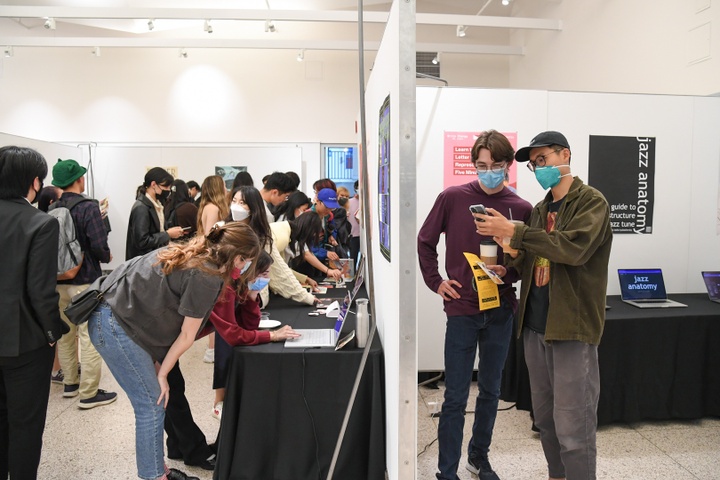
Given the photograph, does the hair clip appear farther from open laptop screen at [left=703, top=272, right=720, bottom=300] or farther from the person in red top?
open laptop screen at [left=703, top=272, right=720, bottom=300]

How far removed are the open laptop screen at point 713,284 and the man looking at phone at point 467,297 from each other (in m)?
1.87

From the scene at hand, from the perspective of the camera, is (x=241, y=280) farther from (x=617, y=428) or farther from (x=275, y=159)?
(x=275, y=159)

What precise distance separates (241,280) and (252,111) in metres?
6.06

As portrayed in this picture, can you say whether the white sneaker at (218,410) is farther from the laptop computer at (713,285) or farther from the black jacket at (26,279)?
the laptop computer at (713,285)

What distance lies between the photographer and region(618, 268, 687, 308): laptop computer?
3.10m

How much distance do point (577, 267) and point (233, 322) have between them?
1.38 metres

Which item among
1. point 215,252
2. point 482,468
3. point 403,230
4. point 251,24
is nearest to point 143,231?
point 215,252

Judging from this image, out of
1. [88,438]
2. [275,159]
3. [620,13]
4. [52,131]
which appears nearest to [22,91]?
[52,131]

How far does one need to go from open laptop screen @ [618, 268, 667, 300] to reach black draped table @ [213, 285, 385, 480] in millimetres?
1988

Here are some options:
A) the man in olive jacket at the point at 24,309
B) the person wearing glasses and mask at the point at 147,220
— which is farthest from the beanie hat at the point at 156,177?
the man in olive jacket at the point at 24,309

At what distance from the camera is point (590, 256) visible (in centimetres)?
168

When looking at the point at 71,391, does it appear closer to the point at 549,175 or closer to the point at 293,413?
the point at 293,413

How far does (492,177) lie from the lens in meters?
2.00

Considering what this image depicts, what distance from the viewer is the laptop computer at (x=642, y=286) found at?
10.2ft
